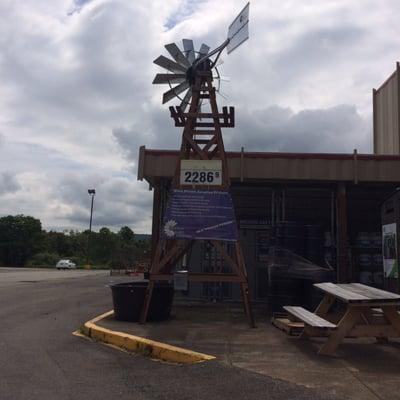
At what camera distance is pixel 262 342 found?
8.41m

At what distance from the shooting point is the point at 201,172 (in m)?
11.0

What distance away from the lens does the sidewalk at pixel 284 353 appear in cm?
596

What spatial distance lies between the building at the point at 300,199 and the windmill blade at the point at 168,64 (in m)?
2.13

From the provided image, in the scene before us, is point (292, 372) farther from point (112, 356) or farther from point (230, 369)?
point (112, 356)

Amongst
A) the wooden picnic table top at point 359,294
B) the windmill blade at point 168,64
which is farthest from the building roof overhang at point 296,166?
the wooden picnic table top at point 359,294

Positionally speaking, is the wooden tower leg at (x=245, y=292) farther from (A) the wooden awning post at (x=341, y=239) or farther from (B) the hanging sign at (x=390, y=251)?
(A) the wooden awning post at (x=341, y=239)

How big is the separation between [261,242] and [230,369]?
9.24 meters

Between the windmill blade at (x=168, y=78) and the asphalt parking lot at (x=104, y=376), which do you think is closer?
the asphalt parking lot at (x=104, y=376)

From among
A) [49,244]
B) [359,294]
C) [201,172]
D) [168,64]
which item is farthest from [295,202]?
[49,244]

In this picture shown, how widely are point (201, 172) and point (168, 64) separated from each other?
9.05 ft

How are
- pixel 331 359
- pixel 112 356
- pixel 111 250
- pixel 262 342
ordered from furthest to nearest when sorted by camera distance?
pixel 111 250, pixel 262 342, pixel 112 356, pixel 331 359

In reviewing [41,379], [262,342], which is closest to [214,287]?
[262,342]

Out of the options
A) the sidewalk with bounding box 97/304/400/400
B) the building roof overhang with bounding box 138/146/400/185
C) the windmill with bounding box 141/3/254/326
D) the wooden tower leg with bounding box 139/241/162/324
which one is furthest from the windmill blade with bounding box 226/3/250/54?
the sidewalk with bounding box 97/304/400/400

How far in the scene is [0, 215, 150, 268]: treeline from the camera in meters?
81.6
